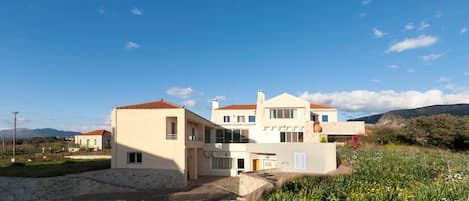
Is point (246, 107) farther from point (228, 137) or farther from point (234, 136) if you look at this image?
point (228, 137)

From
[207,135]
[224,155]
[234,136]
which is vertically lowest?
[224,155]

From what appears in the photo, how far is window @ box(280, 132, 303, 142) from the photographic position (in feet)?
104

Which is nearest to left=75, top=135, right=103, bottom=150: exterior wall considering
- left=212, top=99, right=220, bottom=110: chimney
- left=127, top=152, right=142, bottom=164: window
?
left=212, top=99, right=220, bottom=110: chimney

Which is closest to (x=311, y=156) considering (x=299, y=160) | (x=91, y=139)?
(x=299, y=160)

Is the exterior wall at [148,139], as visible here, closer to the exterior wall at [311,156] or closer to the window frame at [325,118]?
the exterior wall at [311,156]

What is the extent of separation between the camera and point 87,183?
807 inches

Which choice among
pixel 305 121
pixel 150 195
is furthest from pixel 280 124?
pixel 150 195

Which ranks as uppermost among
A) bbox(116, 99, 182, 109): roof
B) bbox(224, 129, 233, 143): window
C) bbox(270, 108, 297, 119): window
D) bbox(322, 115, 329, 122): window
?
bbox(116, 99, 182, 109): roof

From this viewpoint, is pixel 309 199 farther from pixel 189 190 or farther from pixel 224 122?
pixel 224 122

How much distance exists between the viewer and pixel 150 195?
19266 millimetres

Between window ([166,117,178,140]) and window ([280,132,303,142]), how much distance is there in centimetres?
1163

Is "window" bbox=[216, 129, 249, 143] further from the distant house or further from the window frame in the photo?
the distant house

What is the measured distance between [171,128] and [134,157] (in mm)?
3539

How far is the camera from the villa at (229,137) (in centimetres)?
2197
